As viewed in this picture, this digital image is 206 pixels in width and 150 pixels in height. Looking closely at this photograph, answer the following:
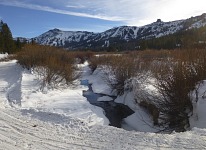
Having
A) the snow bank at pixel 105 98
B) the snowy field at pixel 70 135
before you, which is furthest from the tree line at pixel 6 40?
the snowy field at pixel 70 135

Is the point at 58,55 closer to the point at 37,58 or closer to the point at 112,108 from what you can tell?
the point at 37,58

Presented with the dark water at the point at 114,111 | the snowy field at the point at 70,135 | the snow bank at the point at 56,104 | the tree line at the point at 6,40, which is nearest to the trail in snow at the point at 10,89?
the snow bank at the point at 56,104

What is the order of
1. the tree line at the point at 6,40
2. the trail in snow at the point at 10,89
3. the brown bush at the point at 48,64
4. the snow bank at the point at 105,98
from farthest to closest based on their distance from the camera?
the tree line at the point at 6,40, the brown bush at the point at 48,64, the snow bank at the point at 105,98, the trail in snow at the point at 10,89

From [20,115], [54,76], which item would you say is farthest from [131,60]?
[20,115]

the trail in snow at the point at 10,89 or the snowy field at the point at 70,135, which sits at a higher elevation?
the snowy field at the point at 70,135

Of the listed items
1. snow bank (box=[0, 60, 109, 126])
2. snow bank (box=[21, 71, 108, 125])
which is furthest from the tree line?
snow bank (box=[21, 71, 108, 125])

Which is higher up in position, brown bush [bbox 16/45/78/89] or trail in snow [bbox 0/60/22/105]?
brown bush [bbox 16/45/78/89]

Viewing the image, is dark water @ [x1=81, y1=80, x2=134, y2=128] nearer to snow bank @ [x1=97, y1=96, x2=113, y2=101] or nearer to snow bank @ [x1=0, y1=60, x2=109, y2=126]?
snow bank @ [x1=97, y1=96, x2=113, y2=101]

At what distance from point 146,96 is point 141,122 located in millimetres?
1594

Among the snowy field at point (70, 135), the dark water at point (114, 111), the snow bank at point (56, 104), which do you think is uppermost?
the snowy field at point (70, 135)

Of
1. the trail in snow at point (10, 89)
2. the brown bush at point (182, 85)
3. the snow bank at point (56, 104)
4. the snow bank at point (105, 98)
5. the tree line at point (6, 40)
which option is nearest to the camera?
the brown bush at point (182, 85)

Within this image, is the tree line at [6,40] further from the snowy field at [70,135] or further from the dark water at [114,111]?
the snowy field at [70,135]

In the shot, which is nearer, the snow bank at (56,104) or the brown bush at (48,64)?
the snow bank at (56,104)

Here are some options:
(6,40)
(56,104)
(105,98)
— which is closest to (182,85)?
(56,104)
